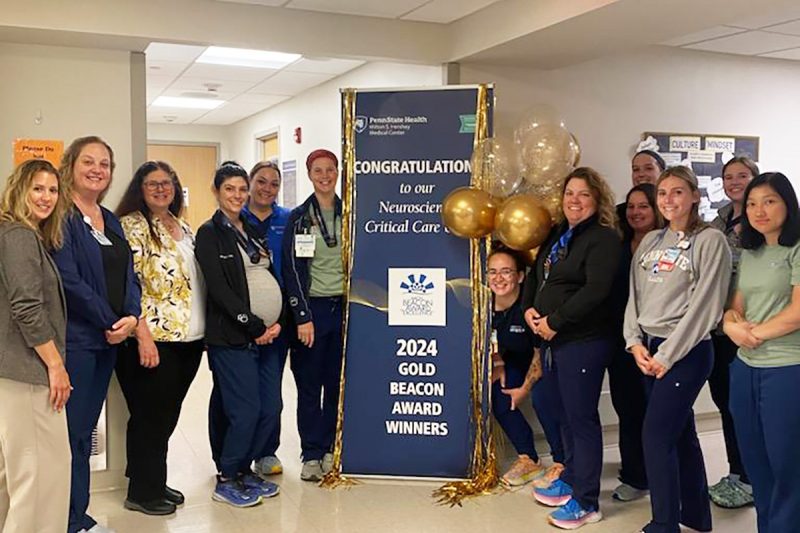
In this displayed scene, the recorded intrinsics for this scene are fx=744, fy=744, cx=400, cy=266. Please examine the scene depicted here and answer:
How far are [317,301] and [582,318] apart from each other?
1.36 meters

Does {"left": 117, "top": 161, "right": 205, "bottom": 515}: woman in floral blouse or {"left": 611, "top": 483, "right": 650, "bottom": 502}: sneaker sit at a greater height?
{"left": 117, "top": 161, "right": 205, "bottom": 515}: woman in floral blouse

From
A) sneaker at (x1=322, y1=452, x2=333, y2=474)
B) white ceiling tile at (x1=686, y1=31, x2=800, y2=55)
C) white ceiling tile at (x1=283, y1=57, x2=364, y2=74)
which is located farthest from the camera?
white ceiling tile at (x1=283, y1=57, x2=364, y2=74)

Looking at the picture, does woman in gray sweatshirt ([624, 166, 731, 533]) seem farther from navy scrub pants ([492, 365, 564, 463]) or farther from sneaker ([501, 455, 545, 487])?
sneaker ([501, 455, 545, 487])

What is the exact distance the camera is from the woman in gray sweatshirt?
279 centimetres

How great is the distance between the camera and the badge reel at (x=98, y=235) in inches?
117

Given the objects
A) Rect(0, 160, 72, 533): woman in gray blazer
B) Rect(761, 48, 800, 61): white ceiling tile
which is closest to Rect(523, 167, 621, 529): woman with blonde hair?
Rect(0, 160, 72, 533): woman in gray blazer

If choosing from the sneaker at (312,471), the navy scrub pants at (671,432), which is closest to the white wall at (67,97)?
the sneaker at (312,471)

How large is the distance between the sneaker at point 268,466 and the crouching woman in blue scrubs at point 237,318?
29 centimetres

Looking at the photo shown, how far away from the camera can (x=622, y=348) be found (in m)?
3.56

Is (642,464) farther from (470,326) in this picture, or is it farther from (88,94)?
(88,94)

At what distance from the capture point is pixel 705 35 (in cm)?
447

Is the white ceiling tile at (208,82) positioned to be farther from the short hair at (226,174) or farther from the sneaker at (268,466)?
the sneaker at (268,466)

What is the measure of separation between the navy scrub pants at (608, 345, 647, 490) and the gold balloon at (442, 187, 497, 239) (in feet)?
2.90

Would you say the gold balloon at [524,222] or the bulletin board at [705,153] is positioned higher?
the bulletin board at [705,153]
